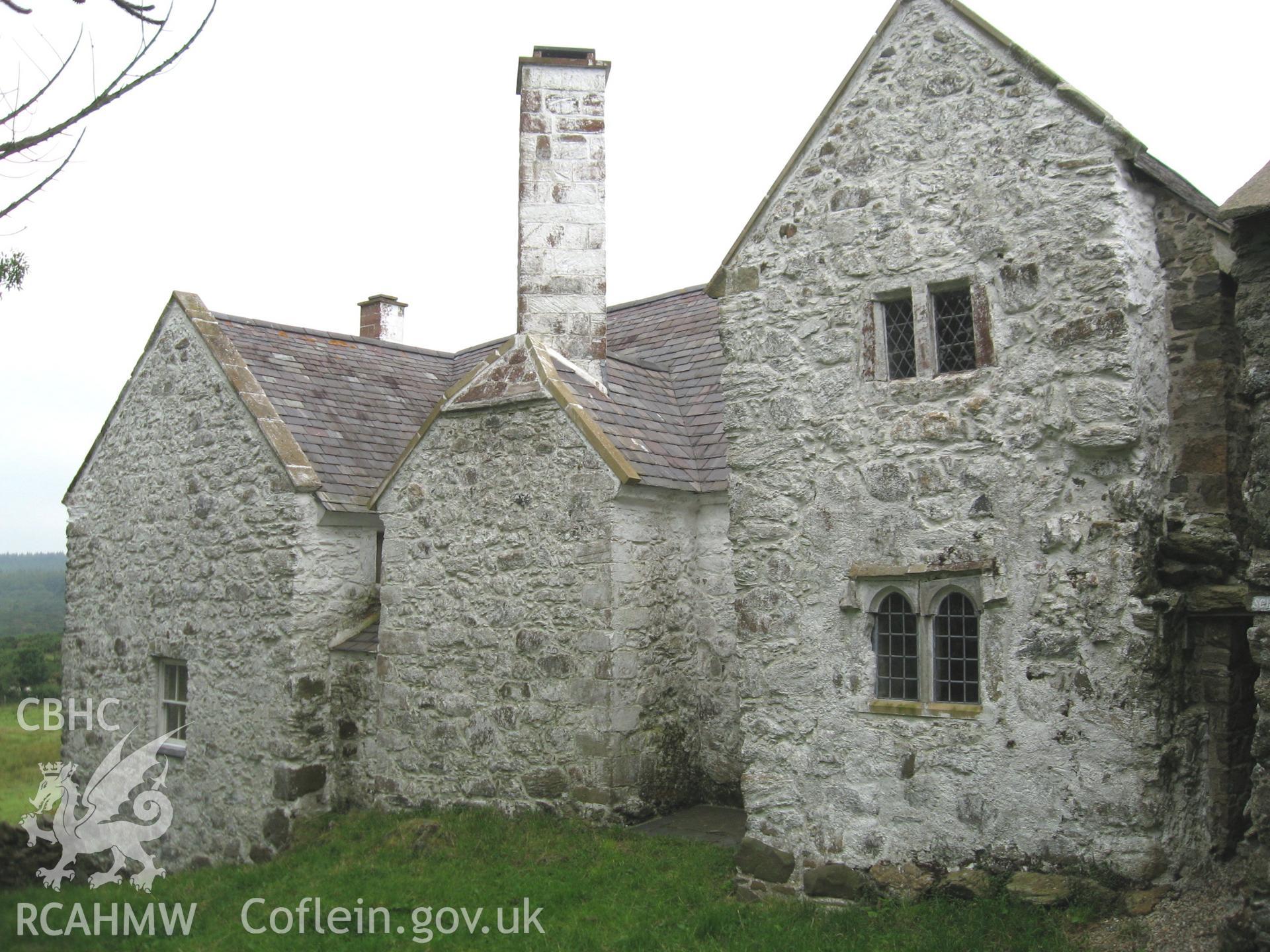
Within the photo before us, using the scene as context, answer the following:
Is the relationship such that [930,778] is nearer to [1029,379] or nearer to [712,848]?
[712,848]

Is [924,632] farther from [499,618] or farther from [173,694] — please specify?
[173,694]

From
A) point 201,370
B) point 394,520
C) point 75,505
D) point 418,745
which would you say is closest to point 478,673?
point 418,745

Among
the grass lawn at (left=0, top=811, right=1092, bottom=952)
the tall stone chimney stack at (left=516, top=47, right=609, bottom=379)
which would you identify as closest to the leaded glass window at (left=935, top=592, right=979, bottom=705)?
the grass lawn at (left=0, top=811, right=1092, bottom=952)

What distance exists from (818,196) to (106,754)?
35.4ft

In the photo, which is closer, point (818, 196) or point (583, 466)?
point (818, 196)

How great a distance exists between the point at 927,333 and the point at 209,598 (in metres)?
8.33

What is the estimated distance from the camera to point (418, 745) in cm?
973

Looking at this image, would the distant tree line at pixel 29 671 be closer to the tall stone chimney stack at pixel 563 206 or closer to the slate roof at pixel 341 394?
the slate roof at pixel 341 394

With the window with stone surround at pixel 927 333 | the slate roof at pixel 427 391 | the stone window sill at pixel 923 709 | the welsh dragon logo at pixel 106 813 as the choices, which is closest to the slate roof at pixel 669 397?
the slate roof at pixel 427 391

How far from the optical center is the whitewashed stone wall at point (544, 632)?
8.79 meters

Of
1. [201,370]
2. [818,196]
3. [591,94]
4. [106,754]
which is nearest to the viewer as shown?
[818,196]

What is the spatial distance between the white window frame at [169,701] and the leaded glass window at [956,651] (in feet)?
28.1

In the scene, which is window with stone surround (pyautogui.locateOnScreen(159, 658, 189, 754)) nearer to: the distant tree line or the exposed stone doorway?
the exposed stone doorway

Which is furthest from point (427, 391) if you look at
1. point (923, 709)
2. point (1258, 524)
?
point (1258, 524)
